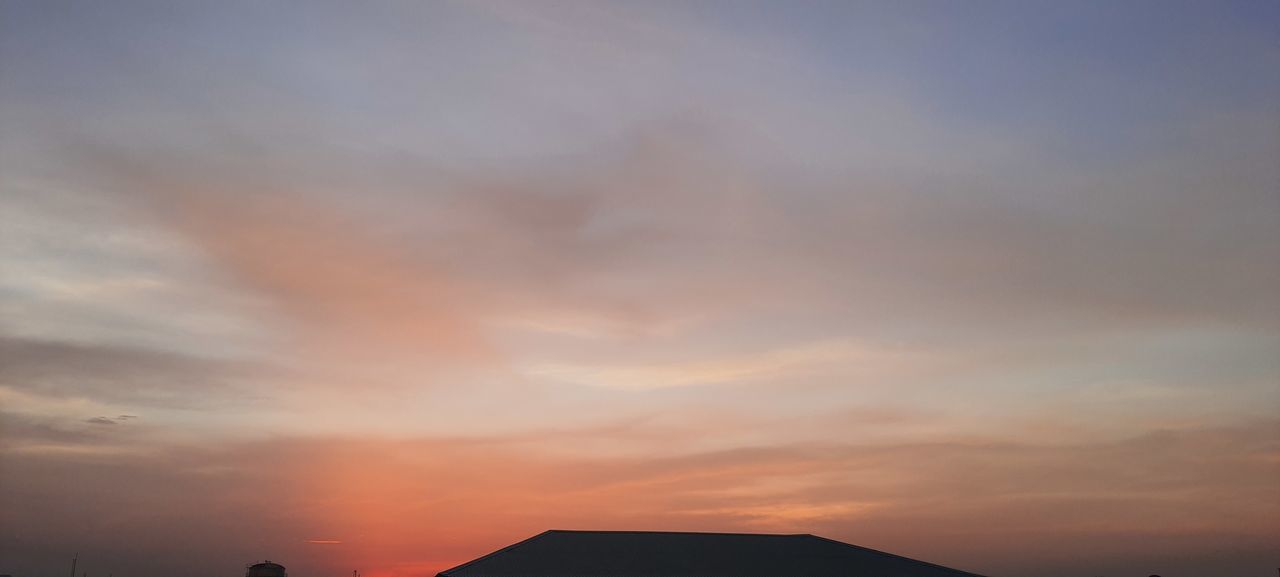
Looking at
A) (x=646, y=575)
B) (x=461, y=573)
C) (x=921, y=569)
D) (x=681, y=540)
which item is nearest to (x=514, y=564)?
(x=461, y=573)

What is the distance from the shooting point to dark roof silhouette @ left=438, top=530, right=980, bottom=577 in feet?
231

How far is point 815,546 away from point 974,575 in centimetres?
1277

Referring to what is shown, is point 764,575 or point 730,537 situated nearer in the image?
point 764,575

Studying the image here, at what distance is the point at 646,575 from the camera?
70.9m

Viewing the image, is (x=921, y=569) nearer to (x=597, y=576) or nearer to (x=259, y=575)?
(x=597, y=576)

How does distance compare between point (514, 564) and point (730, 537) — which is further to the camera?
point (730, 537)

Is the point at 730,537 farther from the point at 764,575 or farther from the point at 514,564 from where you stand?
the point at 514,564

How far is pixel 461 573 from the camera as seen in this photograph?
221 feet

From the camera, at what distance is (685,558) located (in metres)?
74.9

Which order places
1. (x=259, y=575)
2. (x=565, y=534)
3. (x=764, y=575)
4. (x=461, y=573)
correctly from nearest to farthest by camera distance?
(x=461, y=573) → (x=764, y=575) → (x=565, y=534) → (x=259, y=575)

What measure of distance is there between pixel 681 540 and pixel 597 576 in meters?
11.1

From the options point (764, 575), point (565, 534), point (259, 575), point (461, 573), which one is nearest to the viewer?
point (461, 573)

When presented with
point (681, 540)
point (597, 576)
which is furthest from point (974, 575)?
point (597, 576)

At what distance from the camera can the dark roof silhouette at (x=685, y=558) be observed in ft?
231
